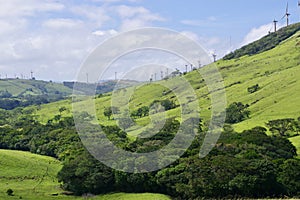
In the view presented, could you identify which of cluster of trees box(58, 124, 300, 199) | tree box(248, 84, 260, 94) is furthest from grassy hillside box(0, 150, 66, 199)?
tree box(248, 84, 260, 94)

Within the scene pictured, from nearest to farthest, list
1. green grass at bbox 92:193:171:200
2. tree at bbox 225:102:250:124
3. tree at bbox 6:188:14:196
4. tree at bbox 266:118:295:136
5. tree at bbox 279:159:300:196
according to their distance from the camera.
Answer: tree at bbox 279:159:300:196 → green grass at bbox 92:193:171:200 → tree at bbox 6:188:14:196 → tree at bbox 266:118:295:136 → tree at bbox 225:102:250:124

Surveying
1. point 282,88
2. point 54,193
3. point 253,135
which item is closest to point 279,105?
point 282,88

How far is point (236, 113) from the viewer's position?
156 metres

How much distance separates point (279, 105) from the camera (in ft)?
513

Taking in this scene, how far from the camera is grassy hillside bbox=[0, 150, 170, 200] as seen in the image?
71.2m

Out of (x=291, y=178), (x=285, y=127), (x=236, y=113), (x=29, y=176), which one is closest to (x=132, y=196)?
(x=291, y=178)

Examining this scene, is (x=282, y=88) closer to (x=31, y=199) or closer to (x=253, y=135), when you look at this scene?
(x=253, y=135)

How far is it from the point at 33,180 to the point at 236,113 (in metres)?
87.5

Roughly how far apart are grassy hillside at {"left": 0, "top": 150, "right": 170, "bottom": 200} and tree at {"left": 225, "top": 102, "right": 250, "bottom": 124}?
69121 mm

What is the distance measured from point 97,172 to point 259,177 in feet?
95.0

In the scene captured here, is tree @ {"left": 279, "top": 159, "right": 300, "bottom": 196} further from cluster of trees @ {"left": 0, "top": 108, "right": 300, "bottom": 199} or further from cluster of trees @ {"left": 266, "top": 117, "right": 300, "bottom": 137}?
cluster of trees @ {"left": 266, "top": 117, "right": 300, "bottom": 137}

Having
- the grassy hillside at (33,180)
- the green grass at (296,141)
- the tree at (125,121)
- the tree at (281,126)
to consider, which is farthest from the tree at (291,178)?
the tree at (125,121)

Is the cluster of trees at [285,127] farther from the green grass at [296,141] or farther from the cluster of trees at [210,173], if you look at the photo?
the cluster of trees at [210,173]

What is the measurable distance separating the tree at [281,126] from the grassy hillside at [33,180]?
197 ft
